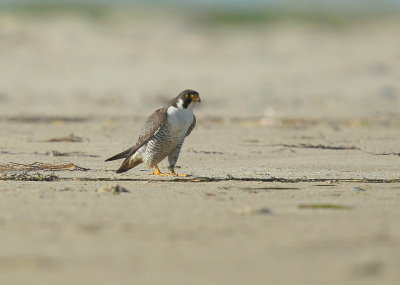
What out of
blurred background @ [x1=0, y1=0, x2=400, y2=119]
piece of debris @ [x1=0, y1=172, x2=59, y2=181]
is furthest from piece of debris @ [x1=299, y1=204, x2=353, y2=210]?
blurred background @ [x1=0, y1=0, x2=400, y2=119]

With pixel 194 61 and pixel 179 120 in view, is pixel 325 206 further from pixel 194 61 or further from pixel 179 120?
pixel 194 61

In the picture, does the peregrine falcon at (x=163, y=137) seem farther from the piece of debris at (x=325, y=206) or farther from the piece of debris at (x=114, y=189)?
the piece of debris at (x=325, y=206)

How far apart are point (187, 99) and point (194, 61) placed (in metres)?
16.4

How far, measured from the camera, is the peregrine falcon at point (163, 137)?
8.45 metres

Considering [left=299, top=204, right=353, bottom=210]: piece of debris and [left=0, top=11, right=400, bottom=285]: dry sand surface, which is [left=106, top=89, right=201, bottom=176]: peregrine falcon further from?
[left=299, top=204, right=353, bottom=210]: piece of debris

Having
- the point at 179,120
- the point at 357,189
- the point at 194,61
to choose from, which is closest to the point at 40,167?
the point at 179,120

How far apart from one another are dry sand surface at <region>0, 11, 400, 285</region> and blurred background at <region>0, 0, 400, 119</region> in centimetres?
9

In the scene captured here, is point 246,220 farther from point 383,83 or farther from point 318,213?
point 383,83

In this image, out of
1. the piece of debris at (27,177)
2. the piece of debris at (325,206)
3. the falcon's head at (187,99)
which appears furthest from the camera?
the falcon's head at (187,99)

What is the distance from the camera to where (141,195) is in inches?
270

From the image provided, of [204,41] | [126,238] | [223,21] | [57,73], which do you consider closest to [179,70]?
[57,73]

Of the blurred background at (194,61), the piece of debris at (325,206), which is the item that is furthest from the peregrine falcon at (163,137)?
the blurred background at (194,61)

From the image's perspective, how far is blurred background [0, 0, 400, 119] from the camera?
17062 mm

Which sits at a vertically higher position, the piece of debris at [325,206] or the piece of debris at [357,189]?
the piece of debris at [357,189]
